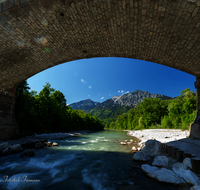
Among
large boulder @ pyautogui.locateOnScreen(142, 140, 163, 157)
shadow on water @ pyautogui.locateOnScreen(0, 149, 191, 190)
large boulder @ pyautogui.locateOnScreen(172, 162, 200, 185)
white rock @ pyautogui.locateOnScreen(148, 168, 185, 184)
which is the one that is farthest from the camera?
large boulder @ pyautogui.locateOnScreen(142, 140, 163, 157)

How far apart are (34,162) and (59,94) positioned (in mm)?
28093

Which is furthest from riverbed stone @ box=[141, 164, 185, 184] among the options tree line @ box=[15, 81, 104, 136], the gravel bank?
tree line @ box=[15, 81, 104, 136]

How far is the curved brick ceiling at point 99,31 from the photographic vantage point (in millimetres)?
5629

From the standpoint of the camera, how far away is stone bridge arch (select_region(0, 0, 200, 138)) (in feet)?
18.5

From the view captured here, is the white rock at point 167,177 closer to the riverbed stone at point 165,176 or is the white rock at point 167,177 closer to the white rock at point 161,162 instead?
the riverbed stone at point 165,176

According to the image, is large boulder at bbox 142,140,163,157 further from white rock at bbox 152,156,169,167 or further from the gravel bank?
the gravel bank

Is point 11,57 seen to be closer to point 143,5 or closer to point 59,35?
point 59,35

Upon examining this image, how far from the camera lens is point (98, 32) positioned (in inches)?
294

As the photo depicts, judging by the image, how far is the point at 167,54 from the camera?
7.95m

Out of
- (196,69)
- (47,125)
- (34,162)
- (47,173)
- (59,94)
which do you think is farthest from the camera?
(59,94)

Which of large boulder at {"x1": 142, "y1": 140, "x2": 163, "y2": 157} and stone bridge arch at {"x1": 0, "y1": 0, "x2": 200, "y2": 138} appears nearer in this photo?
stone bridge arch at {"x1": 0, "y1": 0, "x2": 200, "y2": 138}

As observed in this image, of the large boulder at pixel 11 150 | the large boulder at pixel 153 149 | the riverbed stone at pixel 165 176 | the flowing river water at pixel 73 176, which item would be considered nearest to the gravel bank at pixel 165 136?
the large boulder at pixel 153 149

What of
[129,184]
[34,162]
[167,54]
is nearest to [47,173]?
[34,162]

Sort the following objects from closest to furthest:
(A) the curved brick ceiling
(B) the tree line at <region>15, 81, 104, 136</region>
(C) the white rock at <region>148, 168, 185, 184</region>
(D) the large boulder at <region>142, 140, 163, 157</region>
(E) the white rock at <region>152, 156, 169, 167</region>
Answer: (C) the white rock at <region>148, 168, 185, 184</region> → (E) the white rock at <region>152, 156, 169, 167</region> → (A) the curved brick ceiling → (D) the large boulder at <region>142, 140, 163, 157</region> → (B) the tree line at <region>15, 81, 104, 136</region>
